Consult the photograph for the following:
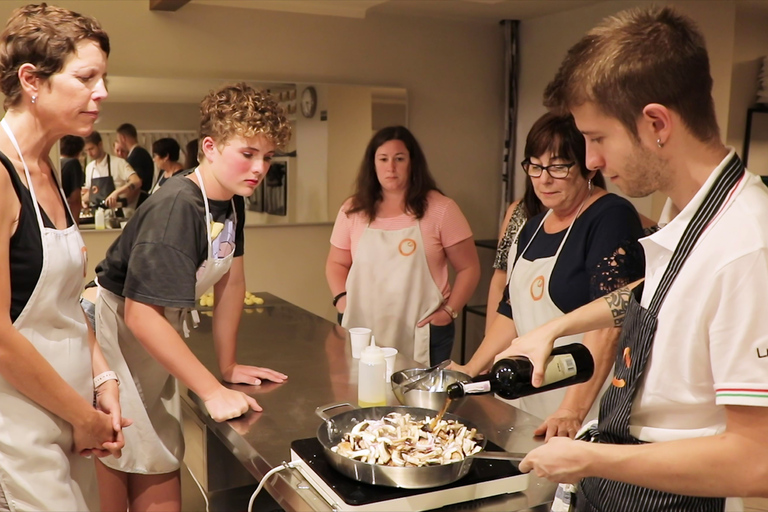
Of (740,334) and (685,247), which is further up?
(685,247)

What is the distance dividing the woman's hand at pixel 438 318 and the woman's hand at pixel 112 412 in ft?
5.02

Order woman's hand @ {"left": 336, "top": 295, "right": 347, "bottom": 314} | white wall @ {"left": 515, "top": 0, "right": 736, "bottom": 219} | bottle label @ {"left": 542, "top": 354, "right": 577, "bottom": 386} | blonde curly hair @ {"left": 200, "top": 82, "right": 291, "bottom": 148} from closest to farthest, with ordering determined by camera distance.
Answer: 1. bottle label @ {"left": 542, "top": 354, "right": 577, "bottom": 386}
2. blonde curly hair @ {"left": 200, "top": 82, "right": 291, "bottom": 148}
3. woman's hand @ {"left": 336, "top": 295, "right": 347, "bottom": 314}
4. white wall @ {"left": 515, "top": 0, "right": 736, "bottom": 219}

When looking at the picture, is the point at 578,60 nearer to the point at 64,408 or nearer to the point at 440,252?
the point at 64,408

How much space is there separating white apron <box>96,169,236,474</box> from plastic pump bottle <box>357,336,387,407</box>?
47 centimetres

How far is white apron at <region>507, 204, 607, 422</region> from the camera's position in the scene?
188 centimetres

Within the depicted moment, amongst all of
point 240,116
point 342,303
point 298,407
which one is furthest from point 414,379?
point 342,303

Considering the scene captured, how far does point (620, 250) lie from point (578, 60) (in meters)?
0.77

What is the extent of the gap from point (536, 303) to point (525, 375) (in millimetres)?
722

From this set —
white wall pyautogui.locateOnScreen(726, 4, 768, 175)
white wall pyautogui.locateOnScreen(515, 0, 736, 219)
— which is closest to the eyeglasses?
white wall pyautogui.locateOnScreen(515, 0, 736, 219)

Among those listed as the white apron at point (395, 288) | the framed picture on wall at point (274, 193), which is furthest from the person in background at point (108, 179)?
the white apron at point (395, 288)

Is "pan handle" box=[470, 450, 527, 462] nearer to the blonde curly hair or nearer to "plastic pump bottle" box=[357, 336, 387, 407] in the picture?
"plastic pump bottle" box=[357, 336, 387, 407]

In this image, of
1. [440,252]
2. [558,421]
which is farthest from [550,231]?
[440,252]

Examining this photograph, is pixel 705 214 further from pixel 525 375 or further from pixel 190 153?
pixel 190 153

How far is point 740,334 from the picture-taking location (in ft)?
2.90
